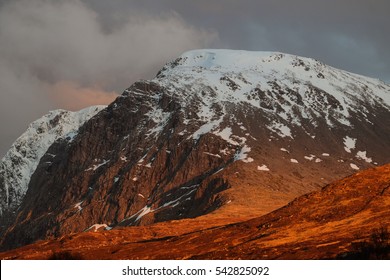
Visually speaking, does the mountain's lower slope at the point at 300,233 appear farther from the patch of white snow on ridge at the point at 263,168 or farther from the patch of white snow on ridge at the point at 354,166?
the patch of white snow on ridge at the point at 354,166

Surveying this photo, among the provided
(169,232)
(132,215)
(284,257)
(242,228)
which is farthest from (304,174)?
(284,257)

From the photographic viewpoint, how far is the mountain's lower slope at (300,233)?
2886 cm

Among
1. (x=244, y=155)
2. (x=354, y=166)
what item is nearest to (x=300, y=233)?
(x=244, y=155)

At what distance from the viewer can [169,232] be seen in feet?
212

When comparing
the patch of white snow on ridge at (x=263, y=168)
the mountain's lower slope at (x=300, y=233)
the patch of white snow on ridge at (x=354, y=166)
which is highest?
the patch of white snow on ridge at (x=354, y=166)

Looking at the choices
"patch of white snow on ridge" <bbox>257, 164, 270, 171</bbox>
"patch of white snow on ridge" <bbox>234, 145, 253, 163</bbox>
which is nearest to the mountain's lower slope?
"patch of white snow on ridge" <bbox>257, 164, 270, 171</bbox>

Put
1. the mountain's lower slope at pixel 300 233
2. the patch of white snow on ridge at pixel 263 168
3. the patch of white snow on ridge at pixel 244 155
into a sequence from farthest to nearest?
the patch of white snow on ridge at pixel 244 155 < the patch of white snow on ridge at pixel 263 168 < the mountain's lower slope at pixel 300 233

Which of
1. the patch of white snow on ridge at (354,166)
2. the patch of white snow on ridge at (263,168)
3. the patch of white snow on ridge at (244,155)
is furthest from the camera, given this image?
the patch of white snow on ridge at (354,166)

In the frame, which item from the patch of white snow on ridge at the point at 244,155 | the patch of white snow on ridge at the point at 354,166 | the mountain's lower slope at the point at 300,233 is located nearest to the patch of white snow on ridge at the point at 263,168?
the patch of white snow on ridge at the point at 244,155

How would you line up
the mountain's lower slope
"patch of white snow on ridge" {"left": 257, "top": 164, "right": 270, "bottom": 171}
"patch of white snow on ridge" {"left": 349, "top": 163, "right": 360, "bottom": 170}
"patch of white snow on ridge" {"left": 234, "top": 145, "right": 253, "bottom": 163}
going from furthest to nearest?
"patch of white snow on ridge" {"left": 349, "top": 163, "right": 360, "bottom": 170} < "patch of white snow on ridge" {"left": 234, "top": 145, "right": 253, "bottom": 163} < "patch of white snow on ridge" {"left": 257, "top": 164, "right": 270, "bottom": 171} < the mountain's lower slope

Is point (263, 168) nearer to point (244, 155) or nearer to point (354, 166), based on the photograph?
point (244, 155)

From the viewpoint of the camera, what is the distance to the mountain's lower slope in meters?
28.9

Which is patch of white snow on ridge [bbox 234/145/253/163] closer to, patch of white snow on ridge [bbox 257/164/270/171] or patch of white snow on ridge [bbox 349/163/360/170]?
patch of white snow on ridge [bbox 257/164/270/171]

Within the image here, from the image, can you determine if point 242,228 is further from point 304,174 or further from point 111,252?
point 304,174
